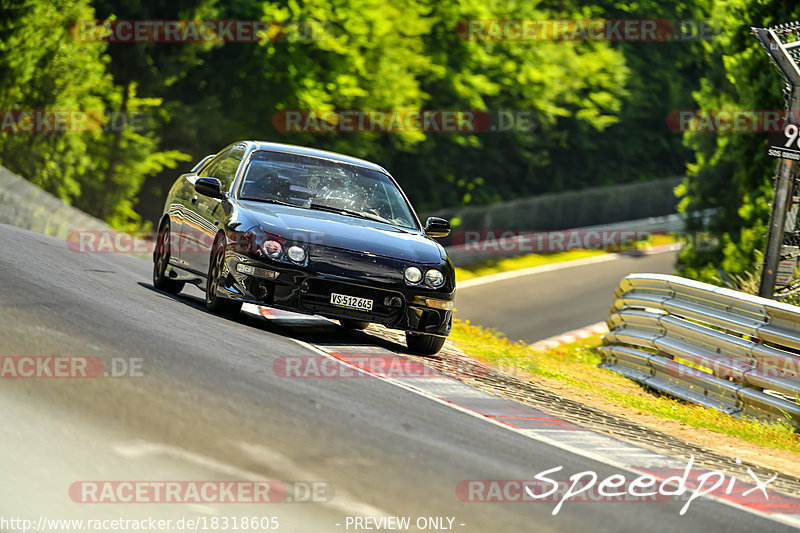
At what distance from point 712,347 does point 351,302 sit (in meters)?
4.12

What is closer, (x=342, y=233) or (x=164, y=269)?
(x=342, y=233)

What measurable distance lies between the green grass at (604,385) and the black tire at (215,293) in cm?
308

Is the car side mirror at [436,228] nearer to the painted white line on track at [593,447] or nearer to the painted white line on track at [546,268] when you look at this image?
the painted white line on track at [593,447]

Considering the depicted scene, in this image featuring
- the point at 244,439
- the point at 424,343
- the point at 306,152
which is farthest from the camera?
the point at 306,152

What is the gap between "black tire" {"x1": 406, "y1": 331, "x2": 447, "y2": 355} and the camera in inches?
394

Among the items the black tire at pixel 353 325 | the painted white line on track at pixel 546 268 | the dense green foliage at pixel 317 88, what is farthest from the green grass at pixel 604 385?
the dense green foliage at pixel 317 88

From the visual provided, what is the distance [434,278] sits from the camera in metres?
9.49

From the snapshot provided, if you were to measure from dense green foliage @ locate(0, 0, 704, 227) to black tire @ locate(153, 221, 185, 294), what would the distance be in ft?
70.2

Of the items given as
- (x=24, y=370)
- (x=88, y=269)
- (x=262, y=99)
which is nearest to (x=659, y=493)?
(x=24, y=370)

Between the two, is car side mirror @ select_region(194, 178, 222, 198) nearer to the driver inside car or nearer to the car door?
the car door

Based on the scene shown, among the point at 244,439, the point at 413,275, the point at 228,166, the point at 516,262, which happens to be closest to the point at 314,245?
the point at 413,275

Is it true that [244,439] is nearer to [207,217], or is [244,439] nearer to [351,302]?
[351,302]

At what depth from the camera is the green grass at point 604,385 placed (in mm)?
9398

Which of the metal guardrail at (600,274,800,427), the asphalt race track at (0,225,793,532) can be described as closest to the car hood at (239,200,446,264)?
the asphalt race track at (0,225,793,532)
